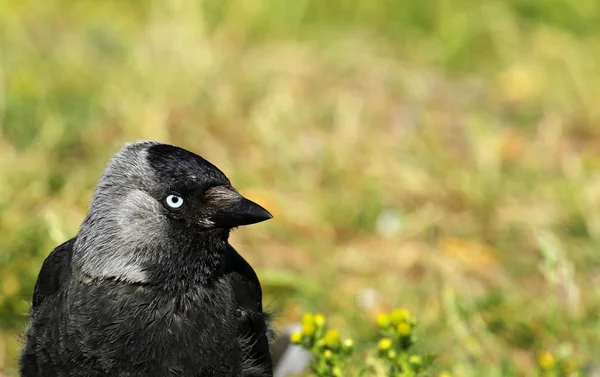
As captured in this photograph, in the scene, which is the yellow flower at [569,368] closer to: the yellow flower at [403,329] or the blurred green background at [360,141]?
the blurred green background at [360,141]

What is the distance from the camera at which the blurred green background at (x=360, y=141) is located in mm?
4449

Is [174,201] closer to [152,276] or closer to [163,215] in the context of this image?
→ [163,215]

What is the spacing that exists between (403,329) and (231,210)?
27.5 inches

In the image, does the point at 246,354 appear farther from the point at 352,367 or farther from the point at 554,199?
the point at 554,199

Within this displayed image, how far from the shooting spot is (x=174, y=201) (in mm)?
3000

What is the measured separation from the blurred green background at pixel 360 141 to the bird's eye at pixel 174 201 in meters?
1.27

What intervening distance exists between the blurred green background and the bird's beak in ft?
4.04

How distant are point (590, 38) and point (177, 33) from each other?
3723 millimetres

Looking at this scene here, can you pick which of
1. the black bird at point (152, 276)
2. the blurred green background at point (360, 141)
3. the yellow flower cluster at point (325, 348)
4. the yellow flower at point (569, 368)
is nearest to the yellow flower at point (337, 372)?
the yellow flower cluster at point (325, 348)

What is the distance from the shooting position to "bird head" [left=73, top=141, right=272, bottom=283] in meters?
2.97

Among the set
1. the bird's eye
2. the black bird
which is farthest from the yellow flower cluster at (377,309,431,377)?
the bird's eye

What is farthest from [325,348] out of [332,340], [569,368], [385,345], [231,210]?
[569,368]

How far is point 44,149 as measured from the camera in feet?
17.3

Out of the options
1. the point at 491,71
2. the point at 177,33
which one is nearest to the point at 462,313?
the point at 177,33
